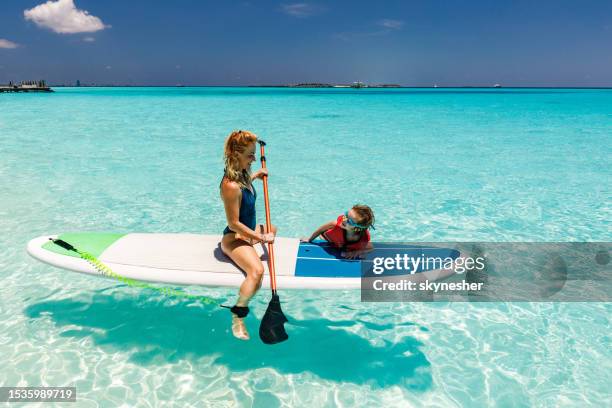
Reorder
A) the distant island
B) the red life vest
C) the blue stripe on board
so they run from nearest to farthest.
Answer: the blue stripe on board < the red life vest < the distant island

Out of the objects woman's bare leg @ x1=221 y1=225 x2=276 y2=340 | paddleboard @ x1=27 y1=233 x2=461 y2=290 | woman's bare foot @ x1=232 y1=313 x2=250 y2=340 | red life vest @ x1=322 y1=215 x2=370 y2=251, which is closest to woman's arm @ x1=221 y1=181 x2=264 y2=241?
woman's bare leg @ x1=221 y1=225 x2=276 y2=340

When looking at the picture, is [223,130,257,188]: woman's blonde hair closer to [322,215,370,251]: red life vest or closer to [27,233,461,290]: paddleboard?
[27,233,461,290]: paddleboard

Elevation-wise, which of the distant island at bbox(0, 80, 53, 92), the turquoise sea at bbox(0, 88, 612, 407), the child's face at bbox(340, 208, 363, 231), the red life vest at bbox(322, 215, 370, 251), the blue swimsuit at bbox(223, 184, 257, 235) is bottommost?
the turquoise sea at bbox(0, 88, 612, 407)

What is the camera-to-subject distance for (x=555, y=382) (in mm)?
3955

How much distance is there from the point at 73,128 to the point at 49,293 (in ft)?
63.4

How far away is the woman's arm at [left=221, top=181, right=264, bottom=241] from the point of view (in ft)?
12.7

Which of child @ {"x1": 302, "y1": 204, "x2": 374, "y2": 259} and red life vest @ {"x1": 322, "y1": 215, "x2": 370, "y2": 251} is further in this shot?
red life vest @ {"x1": 322, "y1": 215, "x2": 370, "y2": 251}

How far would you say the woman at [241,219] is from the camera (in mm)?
3861

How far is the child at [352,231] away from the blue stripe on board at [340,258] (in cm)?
9

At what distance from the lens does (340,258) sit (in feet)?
15.1

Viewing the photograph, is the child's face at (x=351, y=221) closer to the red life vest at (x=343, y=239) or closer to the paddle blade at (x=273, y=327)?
the red life vest at (x=343, y=239)

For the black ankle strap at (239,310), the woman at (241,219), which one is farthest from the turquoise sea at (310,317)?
the woman at (241,219)

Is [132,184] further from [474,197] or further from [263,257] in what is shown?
[474,197]

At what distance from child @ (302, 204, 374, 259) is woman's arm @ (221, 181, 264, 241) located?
103 centimetres
